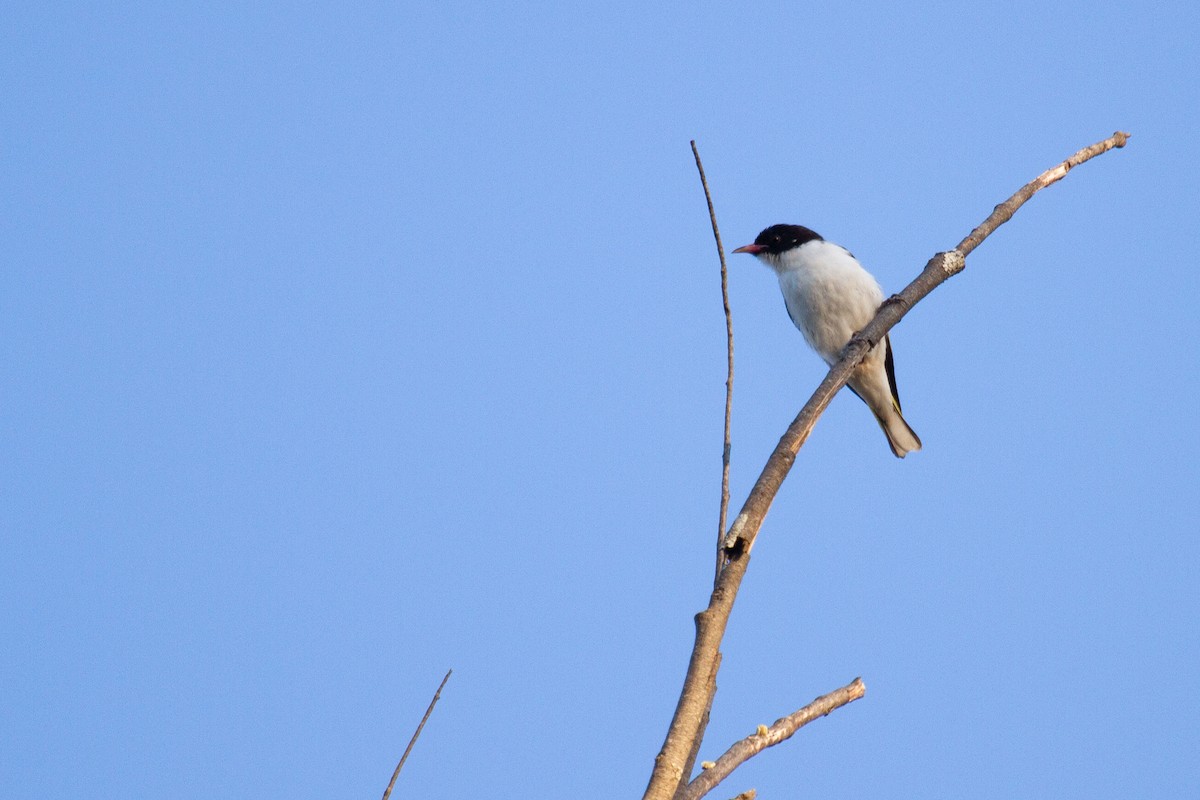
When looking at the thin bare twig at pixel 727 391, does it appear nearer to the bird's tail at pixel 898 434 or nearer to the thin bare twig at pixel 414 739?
the thin bare twig at pixel 414 739

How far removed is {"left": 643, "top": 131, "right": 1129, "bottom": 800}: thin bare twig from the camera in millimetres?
1728

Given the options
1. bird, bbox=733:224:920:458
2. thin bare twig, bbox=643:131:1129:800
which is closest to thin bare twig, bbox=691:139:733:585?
thin bare twig, bbox=643:131:1129:800

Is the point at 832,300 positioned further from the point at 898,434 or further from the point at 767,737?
the point at 767,737

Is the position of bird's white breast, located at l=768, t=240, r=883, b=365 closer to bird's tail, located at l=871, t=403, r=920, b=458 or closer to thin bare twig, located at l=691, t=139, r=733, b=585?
bird's tail, located at l=871, t=403, r=920, b=458

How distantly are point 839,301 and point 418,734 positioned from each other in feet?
18.5

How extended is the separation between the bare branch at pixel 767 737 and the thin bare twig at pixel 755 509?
4.5 inches

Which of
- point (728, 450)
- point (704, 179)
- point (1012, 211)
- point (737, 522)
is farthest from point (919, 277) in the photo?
point (737, 522)

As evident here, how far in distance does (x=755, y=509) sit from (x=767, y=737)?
0.41m

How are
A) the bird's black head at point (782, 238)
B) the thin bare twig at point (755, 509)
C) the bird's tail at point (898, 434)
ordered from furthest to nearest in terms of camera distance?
the bird's black head at point (782, 238) < the bird's tail at point (898, 434) < the thin bare twig at point (755, 509)

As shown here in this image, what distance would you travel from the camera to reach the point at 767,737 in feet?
6.69

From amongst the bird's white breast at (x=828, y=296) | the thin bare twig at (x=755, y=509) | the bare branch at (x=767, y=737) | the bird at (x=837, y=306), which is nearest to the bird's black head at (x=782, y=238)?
the bird at (x=837, y=306)

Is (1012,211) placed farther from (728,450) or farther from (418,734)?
(418,734)

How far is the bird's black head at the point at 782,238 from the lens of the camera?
786 cm

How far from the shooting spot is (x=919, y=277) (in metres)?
2.90
